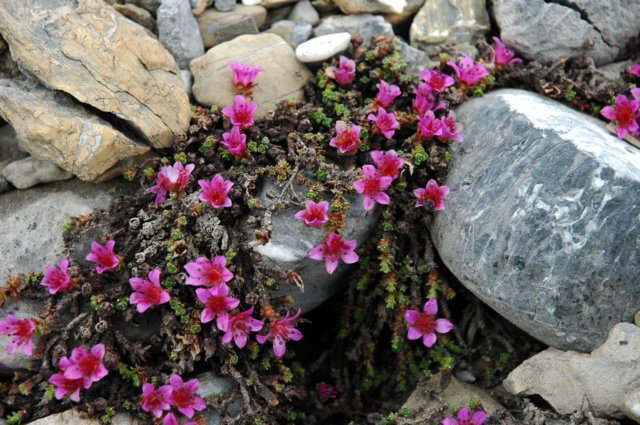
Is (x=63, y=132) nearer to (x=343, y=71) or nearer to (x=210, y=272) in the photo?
(x=210, y=272)

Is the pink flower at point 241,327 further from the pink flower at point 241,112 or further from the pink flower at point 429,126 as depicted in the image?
the pink flower at point 429,126

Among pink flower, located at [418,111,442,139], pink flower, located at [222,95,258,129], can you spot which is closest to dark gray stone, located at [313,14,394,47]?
pink flower, located at [418,111,442,139]

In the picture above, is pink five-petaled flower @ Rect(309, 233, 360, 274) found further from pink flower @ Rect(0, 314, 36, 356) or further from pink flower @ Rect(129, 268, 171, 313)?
pink flower @ Rect(0, 314, 36, 356)

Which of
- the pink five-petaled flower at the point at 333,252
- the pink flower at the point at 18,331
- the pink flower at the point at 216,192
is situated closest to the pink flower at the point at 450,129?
the pink five-petaled flower at the point at 333,252

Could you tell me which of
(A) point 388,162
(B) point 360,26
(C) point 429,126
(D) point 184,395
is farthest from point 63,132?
(B) point 360,26

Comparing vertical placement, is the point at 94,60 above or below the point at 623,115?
above

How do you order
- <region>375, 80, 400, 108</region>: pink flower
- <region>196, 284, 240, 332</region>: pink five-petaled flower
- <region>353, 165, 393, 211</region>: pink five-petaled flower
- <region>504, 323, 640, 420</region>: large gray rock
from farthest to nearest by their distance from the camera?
<region>375, 80, 400, 108</region>: pink flower, <region>353, 165, 393, 211</region>: pink five-petaled flower, <region>196, 284, 240, 332</region>: pink five-petaled flower, <region>504, 323, 640, 420</region>: large gray rock

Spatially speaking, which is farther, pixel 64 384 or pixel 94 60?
pixel 94 60
